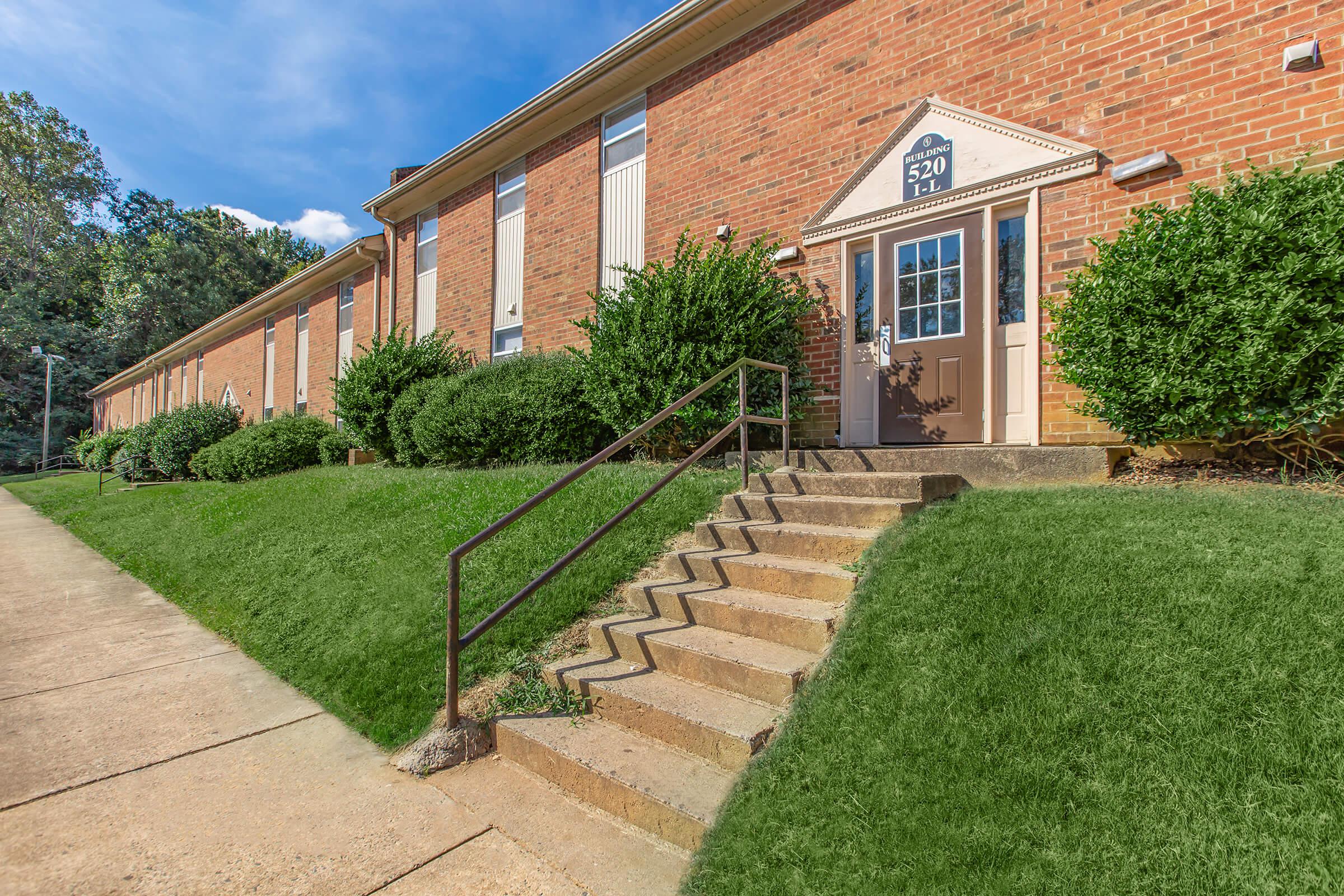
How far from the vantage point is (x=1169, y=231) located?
4.39 metres

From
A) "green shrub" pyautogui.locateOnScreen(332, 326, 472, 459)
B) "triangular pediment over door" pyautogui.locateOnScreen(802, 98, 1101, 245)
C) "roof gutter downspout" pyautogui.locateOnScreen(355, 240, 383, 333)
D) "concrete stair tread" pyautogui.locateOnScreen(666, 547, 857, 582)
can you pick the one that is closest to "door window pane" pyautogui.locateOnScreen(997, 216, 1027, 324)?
"triangular pediment over door" pyautogui.locateOnScreen(802, 98, 1101, 245)

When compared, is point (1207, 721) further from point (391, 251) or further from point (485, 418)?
point (391, 251)

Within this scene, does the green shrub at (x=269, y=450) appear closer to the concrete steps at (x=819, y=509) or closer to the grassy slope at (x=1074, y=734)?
the concrete steps at (x=819, y=509)

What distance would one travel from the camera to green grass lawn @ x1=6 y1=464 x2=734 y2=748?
3.77m

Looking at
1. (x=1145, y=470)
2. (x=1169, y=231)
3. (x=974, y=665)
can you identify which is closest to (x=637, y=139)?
(x=1169, y=231)

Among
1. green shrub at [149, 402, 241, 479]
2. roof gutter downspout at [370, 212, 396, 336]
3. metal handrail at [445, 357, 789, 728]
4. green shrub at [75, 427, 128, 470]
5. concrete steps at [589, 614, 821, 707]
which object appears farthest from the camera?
green shrub at [75, 427, 128, 470]

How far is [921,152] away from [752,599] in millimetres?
4959

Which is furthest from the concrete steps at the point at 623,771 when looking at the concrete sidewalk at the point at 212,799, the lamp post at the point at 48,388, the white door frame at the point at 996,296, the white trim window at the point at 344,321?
the lamp post at the point at 48,388

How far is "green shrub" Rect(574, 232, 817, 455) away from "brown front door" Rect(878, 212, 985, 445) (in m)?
0.84

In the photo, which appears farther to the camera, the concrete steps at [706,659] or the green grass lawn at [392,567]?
the green grass lawn at [392,567]

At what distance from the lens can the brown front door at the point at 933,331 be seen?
237 inches

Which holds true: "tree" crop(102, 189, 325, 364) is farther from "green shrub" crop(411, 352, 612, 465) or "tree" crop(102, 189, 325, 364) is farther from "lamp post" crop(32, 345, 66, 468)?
"green shrub" crop(411, 352, 612, 465)

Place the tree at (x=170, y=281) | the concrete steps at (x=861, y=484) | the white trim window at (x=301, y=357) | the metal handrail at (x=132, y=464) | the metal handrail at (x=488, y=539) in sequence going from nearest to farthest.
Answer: the metal handrail at (x=488, y=539)
the concrete steps at (x=861, y=484)
the metal handrail at (x=132, y=464)
the white trim window at (x=301, y=357)
the tree at (x=170, y=281)

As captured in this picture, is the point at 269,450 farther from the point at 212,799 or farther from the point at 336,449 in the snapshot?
the point at 212,799
